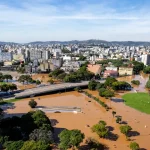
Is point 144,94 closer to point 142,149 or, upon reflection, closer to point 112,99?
point 112,99

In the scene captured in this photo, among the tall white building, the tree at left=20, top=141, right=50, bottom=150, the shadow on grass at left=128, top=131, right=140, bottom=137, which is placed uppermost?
the tall white building

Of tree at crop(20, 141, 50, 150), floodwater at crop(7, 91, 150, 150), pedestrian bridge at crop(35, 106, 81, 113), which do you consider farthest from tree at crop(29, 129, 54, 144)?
pedestrian bridge at crop(35, 106, 81, 113)

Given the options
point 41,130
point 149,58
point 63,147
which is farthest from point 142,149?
point 149,58

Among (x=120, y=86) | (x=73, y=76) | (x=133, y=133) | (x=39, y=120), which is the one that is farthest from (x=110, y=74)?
(x=39, y=120)

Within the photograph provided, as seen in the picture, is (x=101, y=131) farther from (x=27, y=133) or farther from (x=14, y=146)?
(x=14, y=146)

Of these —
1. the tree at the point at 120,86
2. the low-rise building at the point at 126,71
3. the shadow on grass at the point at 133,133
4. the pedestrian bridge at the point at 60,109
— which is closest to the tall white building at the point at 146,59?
the low-rise building at the point at 126,71

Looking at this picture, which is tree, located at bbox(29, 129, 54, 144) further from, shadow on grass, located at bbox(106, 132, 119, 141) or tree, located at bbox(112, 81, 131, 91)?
tree, located at bbox(112, 81, 131, 91)
